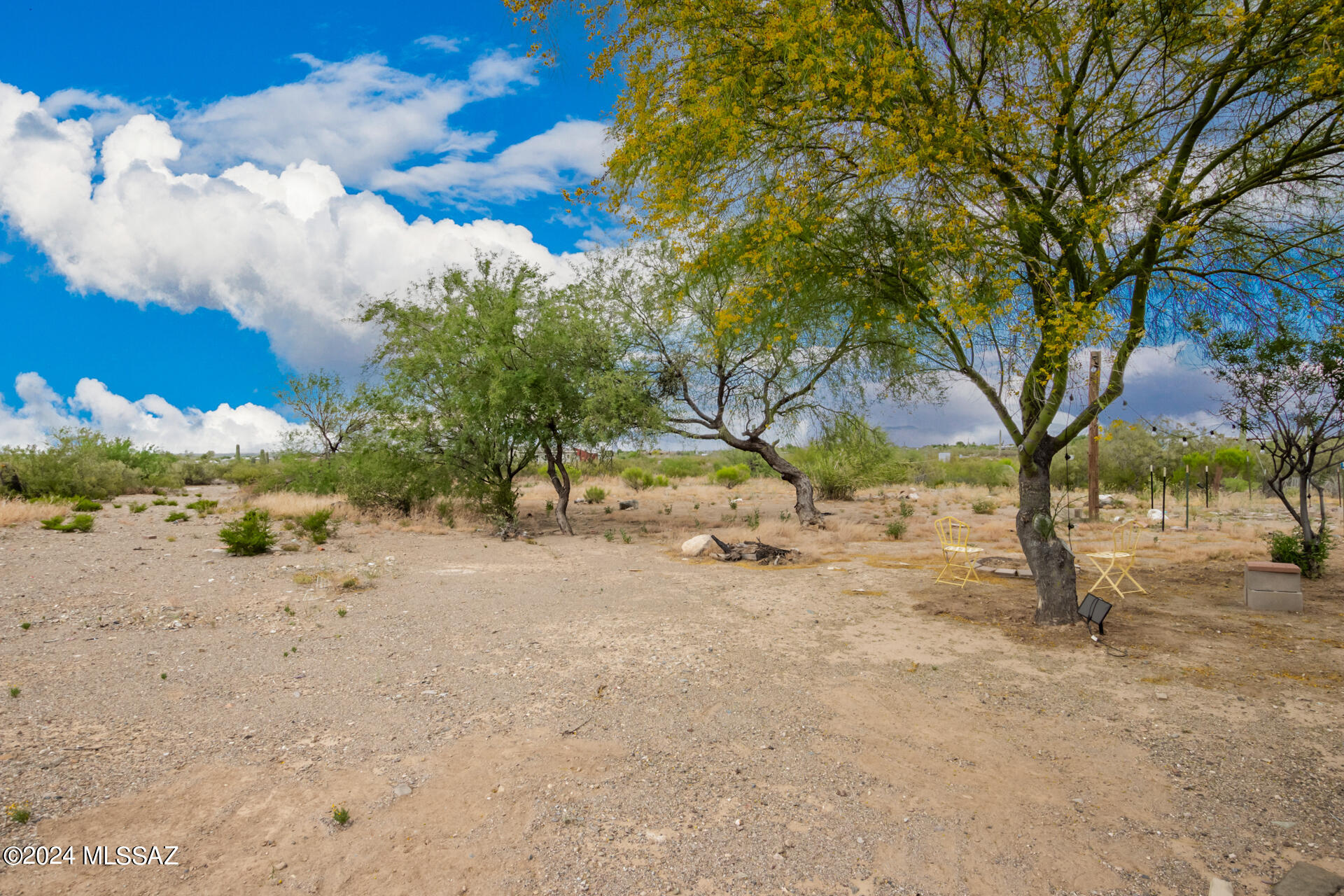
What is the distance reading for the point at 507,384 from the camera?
1753 cm

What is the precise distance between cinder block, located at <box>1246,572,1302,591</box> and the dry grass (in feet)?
79.9

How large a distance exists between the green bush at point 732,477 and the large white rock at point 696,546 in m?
25.1

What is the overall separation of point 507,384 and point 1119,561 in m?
14.0

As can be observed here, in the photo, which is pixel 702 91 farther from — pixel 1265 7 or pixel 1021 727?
pixel 1021 727

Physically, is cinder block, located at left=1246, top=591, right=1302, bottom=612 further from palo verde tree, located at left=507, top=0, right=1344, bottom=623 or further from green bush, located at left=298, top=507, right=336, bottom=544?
green bush, located at left=298, top=507, right=336, bottom=544

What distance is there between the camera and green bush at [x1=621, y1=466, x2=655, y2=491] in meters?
38.7

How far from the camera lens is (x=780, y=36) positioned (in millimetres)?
6445

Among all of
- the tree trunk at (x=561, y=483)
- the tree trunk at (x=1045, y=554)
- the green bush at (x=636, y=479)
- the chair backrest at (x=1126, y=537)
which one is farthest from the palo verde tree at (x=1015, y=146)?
the green bush at (x=636, y=479)

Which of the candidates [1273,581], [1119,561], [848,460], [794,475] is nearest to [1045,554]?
[1273,581]

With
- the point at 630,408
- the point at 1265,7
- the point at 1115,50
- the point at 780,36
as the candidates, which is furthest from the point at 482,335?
the point at 1265,7

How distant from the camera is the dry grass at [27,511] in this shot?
16.8 metres

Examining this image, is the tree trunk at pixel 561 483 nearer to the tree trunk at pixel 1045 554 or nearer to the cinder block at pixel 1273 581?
the tree trunk at pixel 1045 554

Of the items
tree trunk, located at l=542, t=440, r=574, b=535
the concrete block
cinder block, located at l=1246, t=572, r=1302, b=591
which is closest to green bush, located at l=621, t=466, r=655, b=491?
tree trunk, located at l=542, t=440, r=574, b=535

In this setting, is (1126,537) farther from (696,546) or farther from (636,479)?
(636,479)
